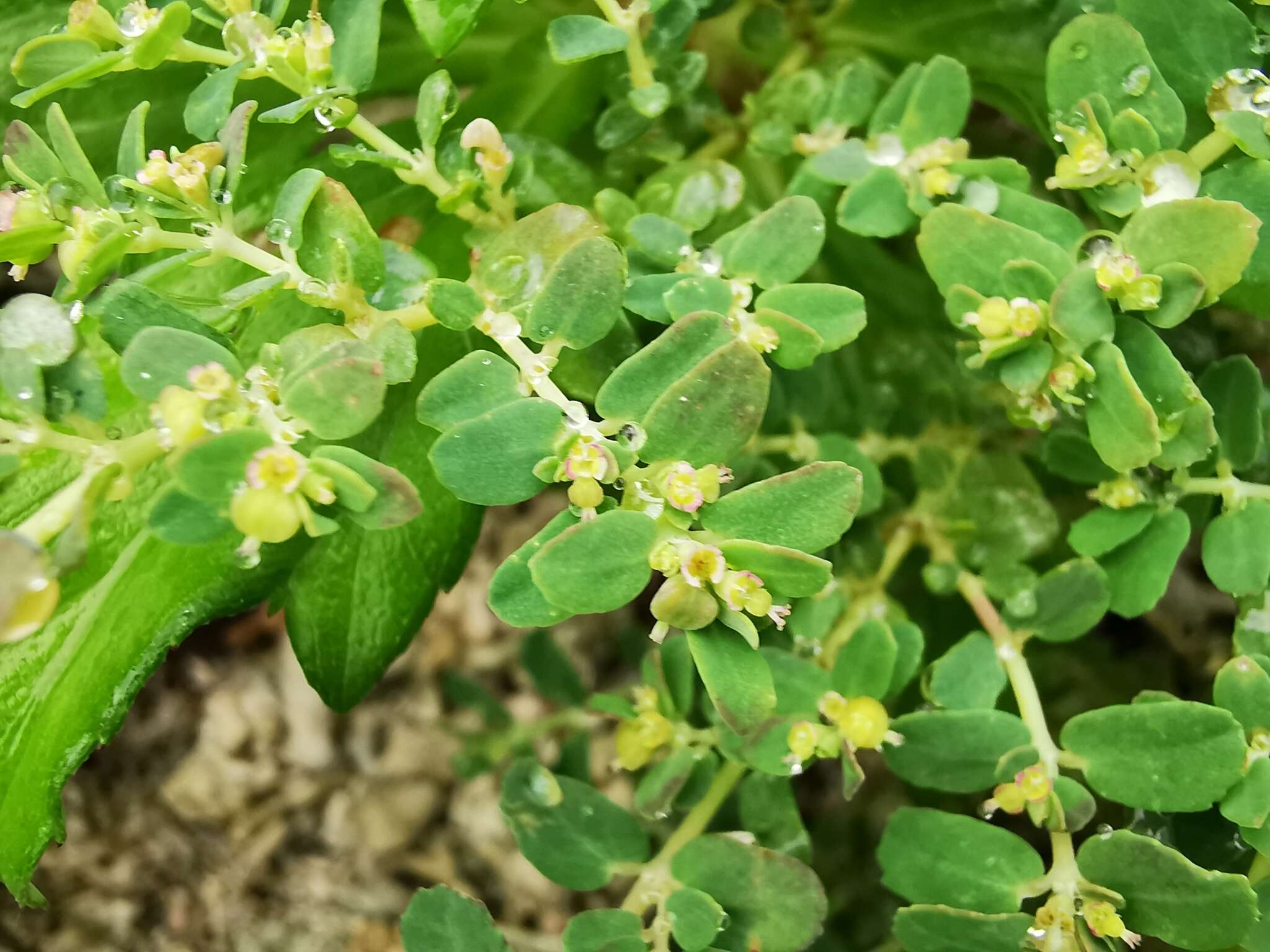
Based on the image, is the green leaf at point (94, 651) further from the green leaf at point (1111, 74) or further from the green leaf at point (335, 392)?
the green leaf at point (1111, 74)

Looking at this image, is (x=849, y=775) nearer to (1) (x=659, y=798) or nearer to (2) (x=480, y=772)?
(1) (x=659, y=798)

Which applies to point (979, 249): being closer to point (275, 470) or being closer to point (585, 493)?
point (585, 493)

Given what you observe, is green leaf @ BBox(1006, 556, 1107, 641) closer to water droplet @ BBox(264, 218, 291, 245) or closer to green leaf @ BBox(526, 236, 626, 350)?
green leaf @ BBox(526, 236, 626, 350)

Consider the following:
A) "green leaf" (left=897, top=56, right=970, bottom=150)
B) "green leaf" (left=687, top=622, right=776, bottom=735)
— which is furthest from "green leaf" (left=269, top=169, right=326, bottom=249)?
"green leaf" (left=897, top=56, right=970, bottom=150)

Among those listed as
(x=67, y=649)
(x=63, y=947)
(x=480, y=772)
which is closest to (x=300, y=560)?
(x=67, y=649)

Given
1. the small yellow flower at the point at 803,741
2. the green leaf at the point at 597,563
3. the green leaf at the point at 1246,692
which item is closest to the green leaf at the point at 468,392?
the green leaf at the point at 597,563
